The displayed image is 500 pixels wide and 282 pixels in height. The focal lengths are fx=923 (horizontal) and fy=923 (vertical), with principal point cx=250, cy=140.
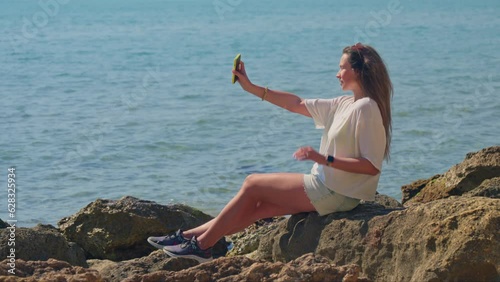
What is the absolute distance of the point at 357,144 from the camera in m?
5.52

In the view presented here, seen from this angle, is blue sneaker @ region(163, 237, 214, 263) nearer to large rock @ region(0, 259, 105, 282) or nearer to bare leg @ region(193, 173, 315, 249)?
bare leg @ region(193, 173, 315, 249)

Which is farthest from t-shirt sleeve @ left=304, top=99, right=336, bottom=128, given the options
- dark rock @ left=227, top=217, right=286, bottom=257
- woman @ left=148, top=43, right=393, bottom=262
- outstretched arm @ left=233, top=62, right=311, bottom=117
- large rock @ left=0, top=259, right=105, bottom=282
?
large rock @ left=0, top=259, right=105, bottom=282

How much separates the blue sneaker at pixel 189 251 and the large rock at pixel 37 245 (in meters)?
0.92

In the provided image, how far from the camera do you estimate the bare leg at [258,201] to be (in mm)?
5594

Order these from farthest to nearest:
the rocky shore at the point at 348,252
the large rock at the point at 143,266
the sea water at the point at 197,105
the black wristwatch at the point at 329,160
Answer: the sea water at the point at 197,105
the black wristwatch at the point at 329,160
the large rock at the point at 143,266
the rocky shore at the point at 348,252

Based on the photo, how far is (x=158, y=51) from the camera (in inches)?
1226

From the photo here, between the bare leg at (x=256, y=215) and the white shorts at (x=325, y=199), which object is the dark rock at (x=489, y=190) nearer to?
the white shorts at (x=325, y=199)

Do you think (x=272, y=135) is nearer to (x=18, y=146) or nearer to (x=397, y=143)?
(x=397, y=143)

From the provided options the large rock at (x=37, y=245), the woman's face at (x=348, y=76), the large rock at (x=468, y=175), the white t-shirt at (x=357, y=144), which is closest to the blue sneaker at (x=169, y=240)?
the large rock at (x=37, y=245)

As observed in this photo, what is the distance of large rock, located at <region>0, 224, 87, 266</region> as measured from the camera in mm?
5738

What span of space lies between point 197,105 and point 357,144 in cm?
1359

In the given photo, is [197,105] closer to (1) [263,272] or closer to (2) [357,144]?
(2) [357,144]

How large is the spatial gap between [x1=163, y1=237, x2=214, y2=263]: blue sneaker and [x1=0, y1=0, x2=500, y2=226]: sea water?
16.6 feet

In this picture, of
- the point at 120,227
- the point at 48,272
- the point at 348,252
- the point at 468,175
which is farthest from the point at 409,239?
the point at 120,227
